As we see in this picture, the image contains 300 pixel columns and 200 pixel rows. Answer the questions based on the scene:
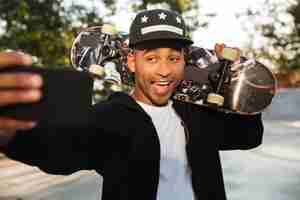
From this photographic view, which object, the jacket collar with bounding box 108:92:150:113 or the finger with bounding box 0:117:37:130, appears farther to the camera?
the jacket collar with bounding box 108:92:150:113

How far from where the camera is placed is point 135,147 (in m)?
1.94

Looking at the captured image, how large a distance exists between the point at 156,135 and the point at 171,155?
0.35 feet

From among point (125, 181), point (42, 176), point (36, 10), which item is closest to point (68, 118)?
point (125, 181)

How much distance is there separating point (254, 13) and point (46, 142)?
110 ft

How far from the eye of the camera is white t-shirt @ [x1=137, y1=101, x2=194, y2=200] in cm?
196

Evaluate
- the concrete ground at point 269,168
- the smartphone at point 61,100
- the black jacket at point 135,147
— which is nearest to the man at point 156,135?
the black jacket at point 135,147

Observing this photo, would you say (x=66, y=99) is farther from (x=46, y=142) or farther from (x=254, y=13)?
(x=254, y=13)

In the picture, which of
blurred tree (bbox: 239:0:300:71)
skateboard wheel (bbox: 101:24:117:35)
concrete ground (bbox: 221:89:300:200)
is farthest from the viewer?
A: blurred tree (bbox: 239:0:300:71)

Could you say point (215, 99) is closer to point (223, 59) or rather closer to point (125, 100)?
point (223, 59)

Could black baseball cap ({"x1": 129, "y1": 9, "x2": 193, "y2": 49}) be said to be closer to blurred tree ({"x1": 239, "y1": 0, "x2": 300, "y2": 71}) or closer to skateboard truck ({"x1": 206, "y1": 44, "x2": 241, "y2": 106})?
skateboard truck ({"x1": 206, "y1": 44, "x2": 241, "y2": 106})

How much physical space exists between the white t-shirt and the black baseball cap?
26cm

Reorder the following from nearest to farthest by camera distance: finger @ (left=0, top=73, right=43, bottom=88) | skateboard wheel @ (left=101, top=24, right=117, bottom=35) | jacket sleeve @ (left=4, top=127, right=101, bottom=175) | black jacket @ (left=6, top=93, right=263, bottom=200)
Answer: finger @ (left=0, top=73, right=43, bottom=88), jacket sleeve @ (left=4, top=127, right=101, bottom=175), black jacket @ (left=6, top=93, right=263, bottom=200), skateboard wheel @ (left=101, top=24, right=117, bottom=35)

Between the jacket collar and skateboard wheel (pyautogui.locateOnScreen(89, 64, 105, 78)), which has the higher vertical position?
skateboard wheel (pyautogui.locateOnScreen(89, 64, 105, 78))

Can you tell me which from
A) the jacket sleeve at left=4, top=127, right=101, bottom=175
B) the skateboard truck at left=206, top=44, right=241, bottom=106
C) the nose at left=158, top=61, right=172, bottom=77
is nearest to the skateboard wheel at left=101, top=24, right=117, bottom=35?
the skateboard truck at left=206, top=44, right=241, bottom=106
